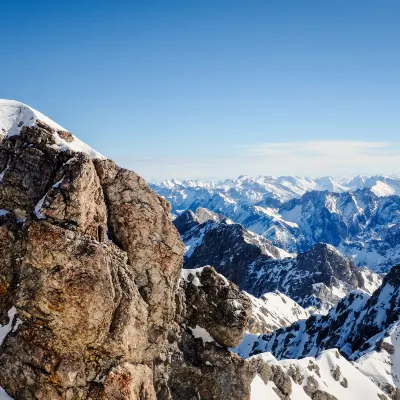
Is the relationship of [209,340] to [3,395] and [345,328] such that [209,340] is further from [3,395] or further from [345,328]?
[345,328]

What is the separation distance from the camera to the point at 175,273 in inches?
1404

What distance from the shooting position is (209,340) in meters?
41.2

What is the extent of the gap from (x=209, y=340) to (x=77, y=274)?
65.0 ft

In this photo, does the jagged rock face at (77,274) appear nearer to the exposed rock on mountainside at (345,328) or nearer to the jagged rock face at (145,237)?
the jagged rock face at (145,237)

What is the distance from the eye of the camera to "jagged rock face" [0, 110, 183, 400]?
2669 centimetres

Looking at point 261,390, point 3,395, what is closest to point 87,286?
point 3,395

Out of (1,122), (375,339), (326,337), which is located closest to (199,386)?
(1,122)

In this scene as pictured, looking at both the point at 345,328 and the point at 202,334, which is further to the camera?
the point at 345,328

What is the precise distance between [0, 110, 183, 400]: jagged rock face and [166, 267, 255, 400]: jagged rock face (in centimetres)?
652

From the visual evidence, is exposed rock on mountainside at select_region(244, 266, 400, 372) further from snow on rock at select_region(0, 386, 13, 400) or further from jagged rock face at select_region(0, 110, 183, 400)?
snow on rock at select_region(0, 386, 13, 400)

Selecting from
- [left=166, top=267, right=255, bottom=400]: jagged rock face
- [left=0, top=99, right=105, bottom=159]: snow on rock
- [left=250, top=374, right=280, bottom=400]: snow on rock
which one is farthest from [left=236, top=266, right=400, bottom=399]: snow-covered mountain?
[left=0, top=99, right=105, bottom=159]: snow on rock

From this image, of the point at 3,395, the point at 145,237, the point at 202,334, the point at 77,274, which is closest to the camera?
the point at 77,274

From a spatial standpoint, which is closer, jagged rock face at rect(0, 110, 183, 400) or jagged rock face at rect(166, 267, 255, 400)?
jagged rock face at rect(0, 110, 183, 400)

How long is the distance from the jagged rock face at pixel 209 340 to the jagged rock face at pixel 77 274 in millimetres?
6522
